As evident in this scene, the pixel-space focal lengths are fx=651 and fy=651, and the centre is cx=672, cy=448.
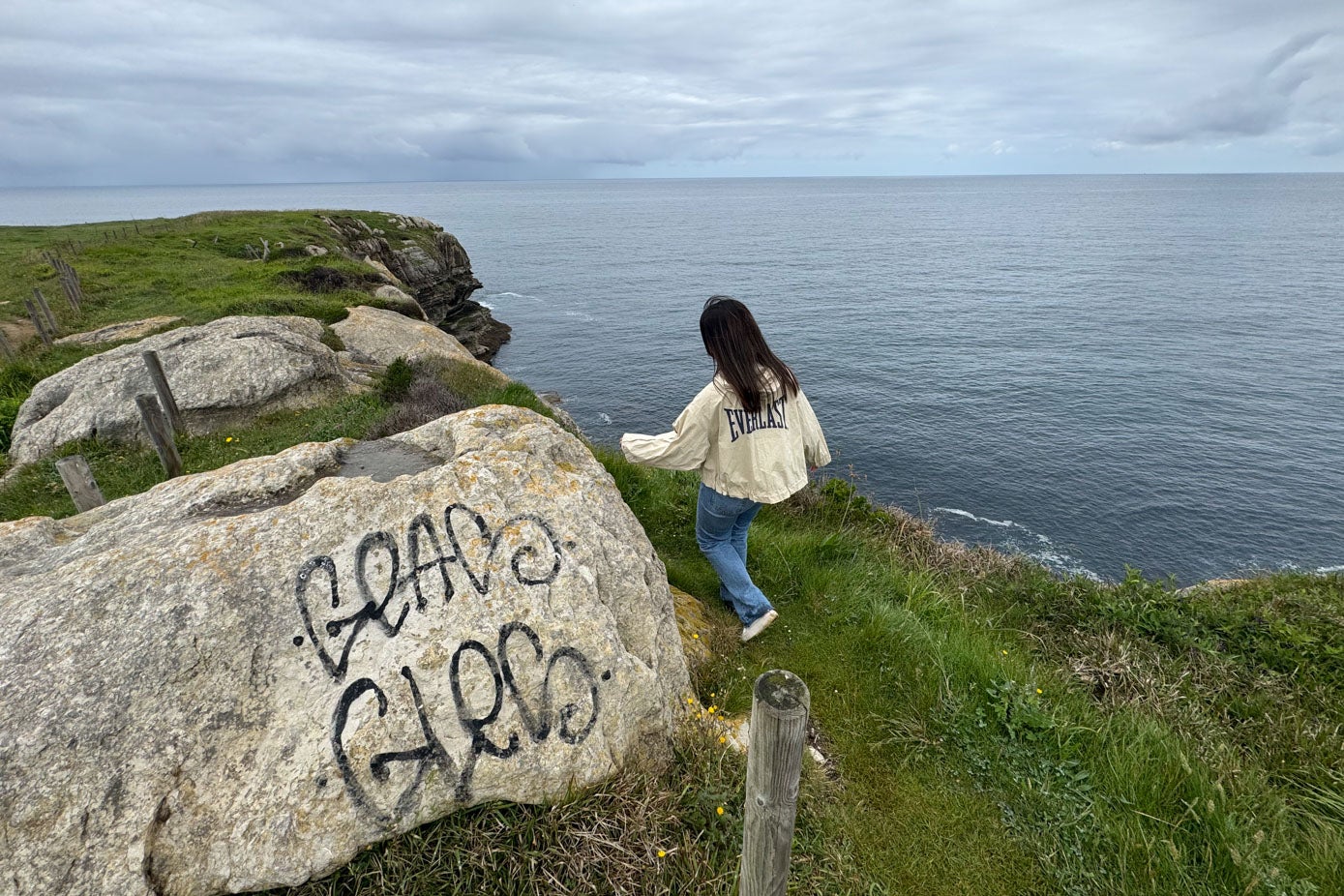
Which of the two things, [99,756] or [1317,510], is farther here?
[1317,510]

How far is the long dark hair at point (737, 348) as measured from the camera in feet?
18.2

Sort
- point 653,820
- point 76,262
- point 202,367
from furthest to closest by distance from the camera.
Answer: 1. point 76,262
2. point 202,367
3. point 653,820

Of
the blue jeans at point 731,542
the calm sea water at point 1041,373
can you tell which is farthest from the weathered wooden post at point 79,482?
the calm sea water at point 1041,373

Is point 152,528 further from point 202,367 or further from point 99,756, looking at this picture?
point 202,367

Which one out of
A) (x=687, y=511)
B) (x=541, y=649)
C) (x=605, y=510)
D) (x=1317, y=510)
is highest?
(x=605, y=510)

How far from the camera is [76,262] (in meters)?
32.1

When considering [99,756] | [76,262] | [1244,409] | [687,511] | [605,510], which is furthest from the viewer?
[76,262]

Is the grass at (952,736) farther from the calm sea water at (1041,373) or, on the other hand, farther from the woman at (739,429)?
the calm sea water at (1041,373)

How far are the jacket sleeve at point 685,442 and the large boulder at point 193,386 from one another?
30.3ft

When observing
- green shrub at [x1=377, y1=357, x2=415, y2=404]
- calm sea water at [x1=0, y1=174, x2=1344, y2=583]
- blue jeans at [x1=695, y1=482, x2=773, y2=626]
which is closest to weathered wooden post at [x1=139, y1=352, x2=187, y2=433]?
green shrub at [x1=377, y1=357, x2=415, y2=404]

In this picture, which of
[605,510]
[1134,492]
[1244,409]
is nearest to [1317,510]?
[1134,492]

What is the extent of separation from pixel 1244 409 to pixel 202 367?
39453 mm

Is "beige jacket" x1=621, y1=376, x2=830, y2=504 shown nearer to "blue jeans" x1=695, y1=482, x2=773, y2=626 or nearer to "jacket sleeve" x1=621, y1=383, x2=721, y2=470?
"jacket sleeve" x1=621, y1=383, x2=721, y2=470

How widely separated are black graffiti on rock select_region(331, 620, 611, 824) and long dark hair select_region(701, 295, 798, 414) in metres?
2.59
